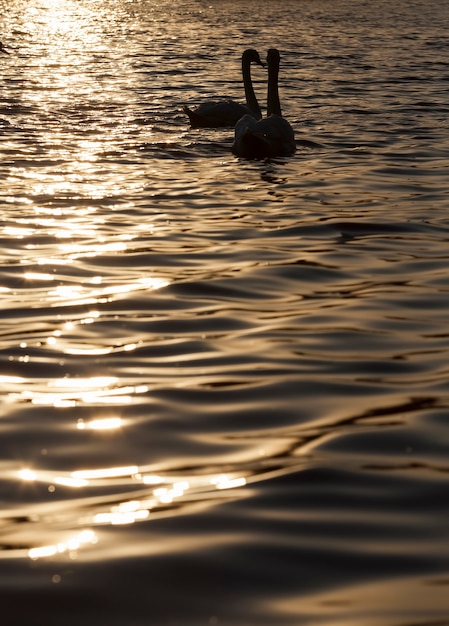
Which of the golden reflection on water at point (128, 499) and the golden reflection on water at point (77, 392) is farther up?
the golden reflection on water at point (128, 499)

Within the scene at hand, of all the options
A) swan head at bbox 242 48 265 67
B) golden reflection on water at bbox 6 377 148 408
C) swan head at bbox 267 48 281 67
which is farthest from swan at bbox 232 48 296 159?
golden reflection on water at bbox 6 377 148 408

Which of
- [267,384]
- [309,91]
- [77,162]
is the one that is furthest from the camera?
[309,91]

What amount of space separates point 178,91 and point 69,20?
1075 inches

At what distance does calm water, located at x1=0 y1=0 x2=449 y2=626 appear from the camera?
3887 millimetres

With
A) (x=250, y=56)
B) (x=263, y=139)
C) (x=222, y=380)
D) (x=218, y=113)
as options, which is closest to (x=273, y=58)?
A: (x=218, y=113)

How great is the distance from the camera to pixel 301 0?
2574 inches

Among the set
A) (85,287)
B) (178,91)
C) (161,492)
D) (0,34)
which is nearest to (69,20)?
(0,34)

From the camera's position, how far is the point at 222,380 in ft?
20.6

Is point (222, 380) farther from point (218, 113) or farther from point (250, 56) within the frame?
point (250, 56)

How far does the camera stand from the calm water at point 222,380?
389 centimetres

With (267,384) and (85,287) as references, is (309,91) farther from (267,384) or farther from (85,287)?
(267,384)

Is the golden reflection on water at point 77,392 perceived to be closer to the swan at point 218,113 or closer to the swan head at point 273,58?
the swan at point 218,113

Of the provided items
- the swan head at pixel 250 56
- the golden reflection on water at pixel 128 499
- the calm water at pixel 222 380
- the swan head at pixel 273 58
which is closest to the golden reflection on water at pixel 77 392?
the calm water at pixel 222 380

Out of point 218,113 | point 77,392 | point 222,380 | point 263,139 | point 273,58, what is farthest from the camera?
point 273,58
